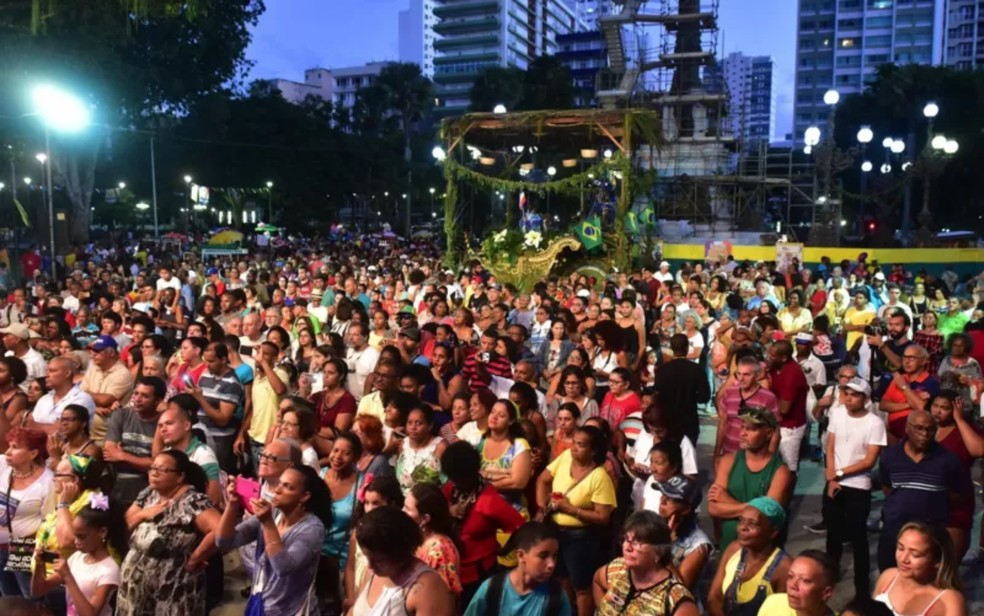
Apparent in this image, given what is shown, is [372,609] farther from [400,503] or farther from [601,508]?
[601,508]

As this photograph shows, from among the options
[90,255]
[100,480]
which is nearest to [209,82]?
[90,255]

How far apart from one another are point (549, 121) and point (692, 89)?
33267 mm

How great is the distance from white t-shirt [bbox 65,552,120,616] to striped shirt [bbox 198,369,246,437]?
241cm

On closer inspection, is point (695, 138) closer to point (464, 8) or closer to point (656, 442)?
point (656, 442)

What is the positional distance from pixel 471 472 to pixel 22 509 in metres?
2.52

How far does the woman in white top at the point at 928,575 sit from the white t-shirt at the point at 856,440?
2.01m

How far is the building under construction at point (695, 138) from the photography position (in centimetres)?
4338

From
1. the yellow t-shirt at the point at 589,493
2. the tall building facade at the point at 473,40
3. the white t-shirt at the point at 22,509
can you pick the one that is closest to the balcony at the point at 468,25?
the tall building facade at the point at 473,40

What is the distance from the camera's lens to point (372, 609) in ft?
10.6

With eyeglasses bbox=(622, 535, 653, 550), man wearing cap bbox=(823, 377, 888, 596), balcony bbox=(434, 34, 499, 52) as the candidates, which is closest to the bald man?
man wearing cap bbox=(823, 377, 888, 596)

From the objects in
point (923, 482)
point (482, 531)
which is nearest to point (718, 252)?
point (923, 482)

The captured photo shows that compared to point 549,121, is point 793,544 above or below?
below

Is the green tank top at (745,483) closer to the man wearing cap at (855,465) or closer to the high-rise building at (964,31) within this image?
the man wearing cap at (855,465)

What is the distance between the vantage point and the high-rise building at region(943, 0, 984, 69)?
9381cm
